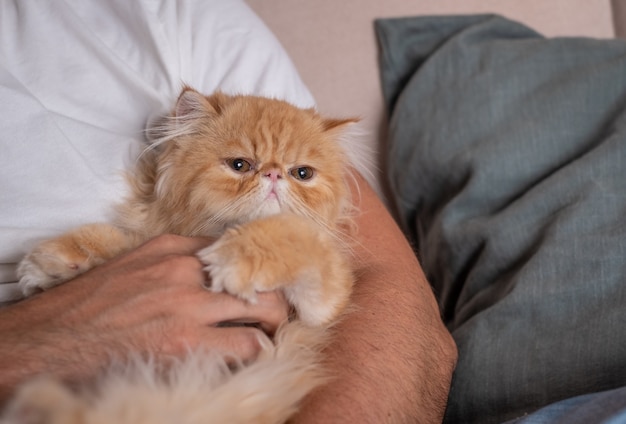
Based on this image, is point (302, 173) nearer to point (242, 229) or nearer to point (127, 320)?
point (242, 229)

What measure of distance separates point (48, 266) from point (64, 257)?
3 cm

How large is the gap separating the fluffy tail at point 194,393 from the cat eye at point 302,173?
14.8 inches

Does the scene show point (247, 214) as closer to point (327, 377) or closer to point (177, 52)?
point (327, 377)

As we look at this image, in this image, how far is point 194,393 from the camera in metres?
0.87

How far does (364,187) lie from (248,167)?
1.53 feet

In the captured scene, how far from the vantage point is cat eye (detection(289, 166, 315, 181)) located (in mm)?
1306

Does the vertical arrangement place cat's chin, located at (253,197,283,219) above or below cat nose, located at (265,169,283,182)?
below

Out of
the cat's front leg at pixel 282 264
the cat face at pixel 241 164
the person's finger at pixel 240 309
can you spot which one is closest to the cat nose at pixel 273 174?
the cat face at pixel 241 164

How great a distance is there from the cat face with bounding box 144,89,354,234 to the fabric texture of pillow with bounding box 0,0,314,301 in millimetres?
171

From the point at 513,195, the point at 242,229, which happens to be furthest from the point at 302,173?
the point at 513,195

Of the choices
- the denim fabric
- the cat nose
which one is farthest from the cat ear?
the denim fabric

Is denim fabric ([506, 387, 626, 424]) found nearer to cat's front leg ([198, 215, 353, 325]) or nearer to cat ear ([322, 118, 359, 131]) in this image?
cat's front leg ([198, 215, 353, 325])

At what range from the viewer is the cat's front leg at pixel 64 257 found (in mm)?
1141

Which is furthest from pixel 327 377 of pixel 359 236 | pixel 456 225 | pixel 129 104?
pixel 129 104
